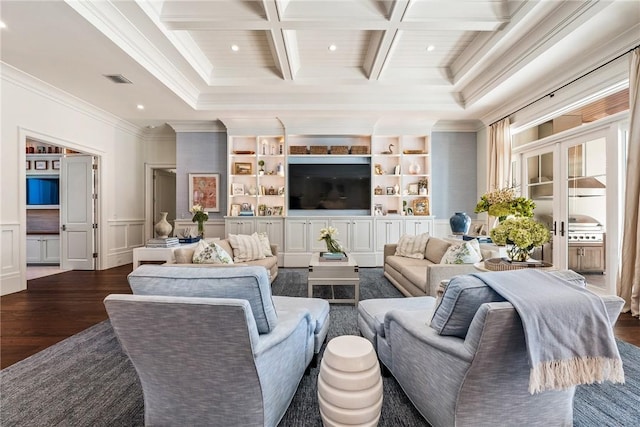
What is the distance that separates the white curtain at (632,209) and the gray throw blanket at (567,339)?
9.32 ft

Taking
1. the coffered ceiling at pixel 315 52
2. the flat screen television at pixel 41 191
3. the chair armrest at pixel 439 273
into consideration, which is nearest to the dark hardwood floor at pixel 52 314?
the chair armrest at pixel 439 273

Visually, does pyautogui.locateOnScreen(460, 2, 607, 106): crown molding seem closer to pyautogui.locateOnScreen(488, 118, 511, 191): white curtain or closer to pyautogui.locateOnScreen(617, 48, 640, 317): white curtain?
pyautogui.locateOnScreen(617, 48, 640, 317): white curtain

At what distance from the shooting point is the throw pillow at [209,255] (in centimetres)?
300

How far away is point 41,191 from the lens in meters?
5.84

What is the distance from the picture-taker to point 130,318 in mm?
1177

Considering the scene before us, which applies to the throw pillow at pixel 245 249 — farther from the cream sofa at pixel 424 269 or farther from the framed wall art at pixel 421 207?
the framed wall art at pixel 421 207

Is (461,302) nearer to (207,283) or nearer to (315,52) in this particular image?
(207,283)

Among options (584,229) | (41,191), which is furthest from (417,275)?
(41,191)

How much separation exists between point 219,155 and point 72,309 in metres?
3.81

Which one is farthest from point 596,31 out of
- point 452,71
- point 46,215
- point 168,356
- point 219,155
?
point 46,215

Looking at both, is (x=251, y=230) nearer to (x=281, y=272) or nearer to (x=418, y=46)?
(x=281, y=272)

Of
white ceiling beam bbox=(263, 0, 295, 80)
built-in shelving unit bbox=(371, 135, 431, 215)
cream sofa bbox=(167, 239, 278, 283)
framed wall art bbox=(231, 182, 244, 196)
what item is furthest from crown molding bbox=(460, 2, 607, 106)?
framed wall art bbox=(231, 182, 244, 196)

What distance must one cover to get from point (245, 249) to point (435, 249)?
2.59 m

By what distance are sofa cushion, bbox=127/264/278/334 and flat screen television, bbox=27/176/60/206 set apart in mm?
6417
